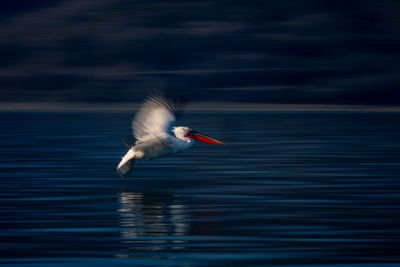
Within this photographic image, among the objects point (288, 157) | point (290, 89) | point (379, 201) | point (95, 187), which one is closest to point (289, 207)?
point (379, 201)

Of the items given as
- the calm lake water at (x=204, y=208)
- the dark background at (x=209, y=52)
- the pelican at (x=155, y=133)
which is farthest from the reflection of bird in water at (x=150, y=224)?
the dark background at (x=209, y=52)

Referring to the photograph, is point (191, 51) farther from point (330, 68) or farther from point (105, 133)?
point (105, 133)

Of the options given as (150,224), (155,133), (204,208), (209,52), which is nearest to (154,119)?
(155,133)

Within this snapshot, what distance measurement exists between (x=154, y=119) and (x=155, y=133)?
18 centimetres

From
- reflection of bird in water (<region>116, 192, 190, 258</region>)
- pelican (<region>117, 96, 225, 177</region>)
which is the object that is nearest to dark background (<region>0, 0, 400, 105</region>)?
pelican (<region>117, 96, 225, 177</region>)

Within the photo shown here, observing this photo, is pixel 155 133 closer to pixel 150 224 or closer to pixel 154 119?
pixel 154 119

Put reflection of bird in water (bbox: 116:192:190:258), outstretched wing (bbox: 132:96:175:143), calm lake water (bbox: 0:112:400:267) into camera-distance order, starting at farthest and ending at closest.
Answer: outstretched wing (bbox: 132:96:175:143)
reflection of bird in water (bbox: 116:192:190:258)
calm lake water (bbox: 0:112:400:267)

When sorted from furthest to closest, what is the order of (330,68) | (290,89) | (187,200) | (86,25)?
1. (86,25)
2. (330,68)
3. (290,89)
4. (187,200)

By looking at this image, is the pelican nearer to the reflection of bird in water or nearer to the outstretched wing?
the outstretched wing

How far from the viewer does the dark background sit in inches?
2068

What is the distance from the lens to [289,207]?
8891 mm

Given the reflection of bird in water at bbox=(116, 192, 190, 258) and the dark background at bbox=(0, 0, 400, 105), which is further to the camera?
the dark background at bbox=(0, 0, 400, 105)

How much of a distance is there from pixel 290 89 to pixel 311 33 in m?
8.86

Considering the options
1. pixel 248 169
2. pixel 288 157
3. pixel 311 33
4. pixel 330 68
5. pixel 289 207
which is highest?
pixel 311 33
